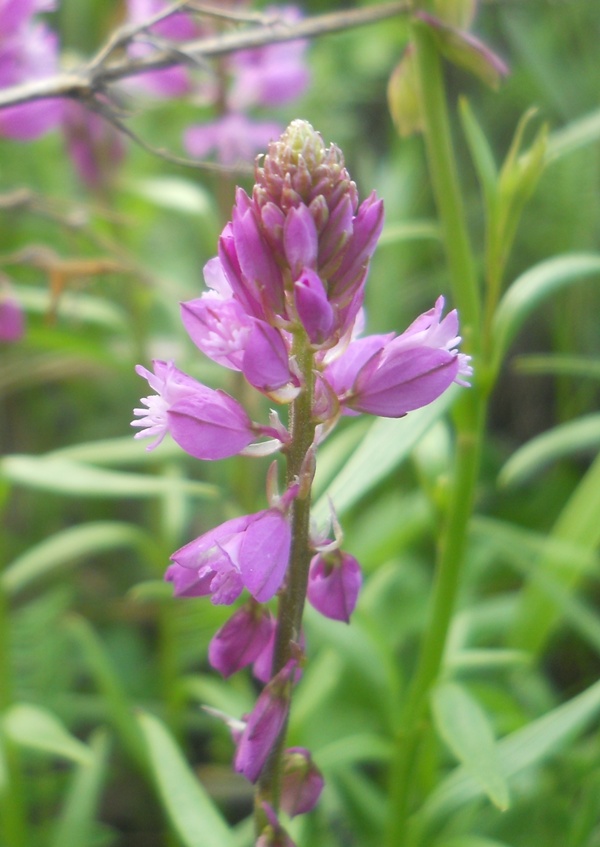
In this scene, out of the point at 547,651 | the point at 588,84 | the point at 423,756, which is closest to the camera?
the point at 423,756

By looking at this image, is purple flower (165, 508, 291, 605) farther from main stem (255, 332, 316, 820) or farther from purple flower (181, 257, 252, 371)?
purple flower (181, 257, 252, 371)

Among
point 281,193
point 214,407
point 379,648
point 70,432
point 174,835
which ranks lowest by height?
point 174,835

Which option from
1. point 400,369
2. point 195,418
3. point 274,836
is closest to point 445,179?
point 400,369

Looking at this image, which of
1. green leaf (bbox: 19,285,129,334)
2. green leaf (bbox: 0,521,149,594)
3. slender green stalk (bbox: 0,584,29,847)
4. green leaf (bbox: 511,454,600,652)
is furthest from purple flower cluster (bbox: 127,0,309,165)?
slender green stalk (bbox: 0,584,29,847)

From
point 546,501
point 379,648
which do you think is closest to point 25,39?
point 379,648

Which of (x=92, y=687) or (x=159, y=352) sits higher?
(x=159, y=352)

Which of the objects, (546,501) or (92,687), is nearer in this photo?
(92,687)

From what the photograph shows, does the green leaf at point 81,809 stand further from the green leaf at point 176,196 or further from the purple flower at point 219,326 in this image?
the green leaf at point 176,196

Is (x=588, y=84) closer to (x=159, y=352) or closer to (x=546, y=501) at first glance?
(x=546, y=501)

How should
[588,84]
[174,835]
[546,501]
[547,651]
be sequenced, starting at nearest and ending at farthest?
[174,835] → [547,651] → [546,501] → [588,84]
